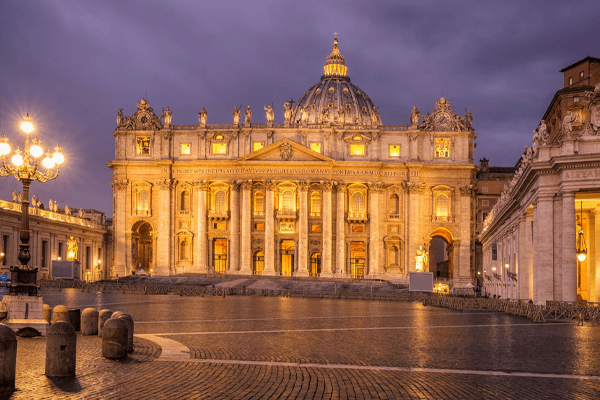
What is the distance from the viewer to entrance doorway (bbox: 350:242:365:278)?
284 feet

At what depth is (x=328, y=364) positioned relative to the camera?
13922 millimetres

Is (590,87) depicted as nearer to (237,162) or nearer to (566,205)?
(566,205)

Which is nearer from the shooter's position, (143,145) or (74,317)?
(74,317)

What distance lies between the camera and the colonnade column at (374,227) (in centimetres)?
8338

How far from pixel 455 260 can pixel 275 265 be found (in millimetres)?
22340

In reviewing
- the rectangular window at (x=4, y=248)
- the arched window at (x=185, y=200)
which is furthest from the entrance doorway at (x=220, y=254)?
the rectangular window at (x=4, y=248)

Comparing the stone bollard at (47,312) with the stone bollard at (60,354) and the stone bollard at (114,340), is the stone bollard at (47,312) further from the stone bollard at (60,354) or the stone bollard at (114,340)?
the stone bollard at (60,354)

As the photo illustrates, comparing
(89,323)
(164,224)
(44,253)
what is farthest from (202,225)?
(89,323)

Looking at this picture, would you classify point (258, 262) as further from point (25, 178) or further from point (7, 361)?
point (7, 361)

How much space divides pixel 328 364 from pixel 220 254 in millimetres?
75034

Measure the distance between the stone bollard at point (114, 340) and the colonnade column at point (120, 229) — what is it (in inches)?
2945

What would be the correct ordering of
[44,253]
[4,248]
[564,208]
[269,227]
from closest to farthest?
[564,208], [4,248], [44,253], [269,227]

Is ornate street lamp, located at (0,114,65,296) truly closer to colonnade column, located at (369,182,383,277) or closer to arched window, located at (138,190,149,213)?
colonnade column, located at (369,182,383,277)

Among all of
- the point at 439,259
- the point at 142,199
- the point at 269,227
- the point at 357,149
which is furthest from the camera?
the point at 439,259
